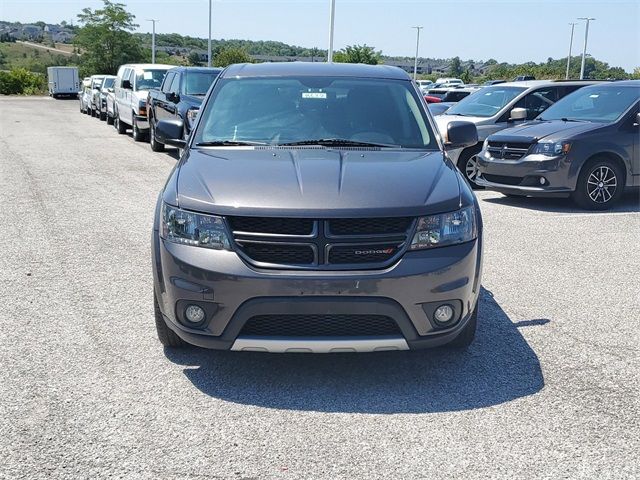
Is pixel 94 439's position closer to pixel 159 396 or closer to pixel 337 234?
pixel 159 396

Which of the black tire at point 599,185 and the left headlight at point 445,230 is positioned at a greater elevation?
the left headlight at point 445,230

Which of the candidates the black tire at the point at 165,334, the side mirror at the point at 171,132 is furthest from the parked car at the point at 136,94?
the black tire at the point at 165,334

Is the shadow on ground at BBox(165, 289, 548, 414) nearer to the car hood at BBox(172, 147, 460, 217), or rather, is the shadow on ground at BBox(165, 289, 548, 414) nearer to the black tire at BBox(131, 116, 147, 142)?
the car hood at BBox(172, 147, 460, 217)

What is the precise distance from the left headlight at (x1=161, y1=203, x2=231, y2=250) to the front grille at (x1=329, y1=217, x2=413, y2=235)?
565 millimetres

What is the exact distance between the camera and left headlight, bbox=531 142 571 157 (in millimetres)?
10426

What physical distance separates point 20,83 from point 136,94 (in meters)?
50.0

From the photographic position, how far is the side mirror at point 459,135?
18.9 feet

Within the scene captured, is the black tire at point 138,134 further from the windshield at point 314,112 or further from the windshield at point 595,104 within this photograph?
the windshield at point 314,112

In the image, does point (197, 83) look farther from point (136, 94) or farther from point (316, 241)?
point (316, 241)

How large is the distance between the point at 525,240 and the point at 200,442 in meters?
5.63

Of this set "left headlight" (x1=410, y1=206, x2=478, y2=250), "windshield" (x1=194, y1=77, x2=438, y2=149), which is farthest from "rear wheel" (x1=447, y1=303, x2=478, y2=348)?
"windshield" (x1=194, y1=77, x2=438, y2=149)

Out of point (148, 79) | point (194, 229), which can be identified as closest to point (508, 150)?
point (194, 229)

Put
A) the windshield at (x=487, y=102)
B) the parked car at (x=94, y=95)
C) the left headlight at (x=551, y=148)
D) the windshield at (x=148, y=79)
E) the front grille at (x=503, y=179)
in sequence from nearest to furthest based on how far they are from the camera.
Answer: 1. the left headlight at (x=551, y=148)
2. the front grille at (x=503, y=179)
3. the windshield at (x=487, y=102)
4. the windshield at (x=148, y=79)
5. the parked car at (x=94, y=95)

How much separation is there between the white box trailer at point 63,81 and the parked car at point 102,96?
95.2 ft
